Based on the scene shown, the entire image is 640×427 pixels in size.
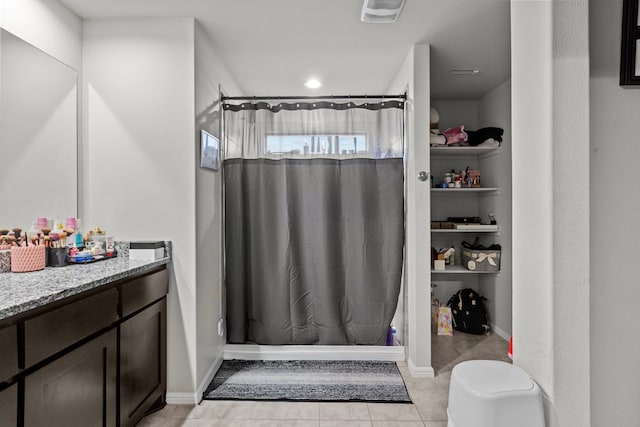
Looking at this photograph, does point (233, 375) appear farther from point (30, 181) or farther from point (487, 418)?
point (487, 418)

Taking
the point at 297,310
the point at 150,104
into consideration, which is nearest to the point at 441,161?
the point at 297,310

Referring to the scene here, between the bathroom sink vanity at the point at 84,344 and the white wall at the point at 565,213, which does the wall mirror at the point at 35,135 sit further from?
the white wall at the point at 565,213

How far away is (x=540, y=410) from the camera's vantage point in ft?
3.57

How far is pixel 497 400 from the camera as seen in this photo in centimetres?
107

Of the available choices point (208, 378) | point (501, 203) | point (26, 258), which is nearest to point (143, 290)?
point (26, 258)

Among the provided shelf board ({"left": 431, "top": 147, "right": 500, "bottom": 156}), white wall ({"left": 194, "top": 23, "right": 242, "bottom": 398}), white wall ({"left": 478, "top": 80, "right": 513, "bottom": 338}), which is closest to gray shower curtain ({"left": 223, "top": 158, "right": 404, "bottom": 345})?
white wall ({"left": 194, "top": 23, "right": 242, "bottom": 398})

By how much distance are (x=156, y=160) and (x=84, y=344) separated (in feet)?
3.98

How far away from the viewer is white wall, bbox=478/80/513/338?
346cm

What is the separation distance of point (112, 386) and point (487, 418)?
64.6 inches

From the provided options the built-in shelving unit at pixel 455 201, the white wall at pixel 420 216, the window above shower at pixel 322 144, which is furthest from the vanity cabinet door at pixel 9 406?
the built-in shelving unit at pixel 455 201

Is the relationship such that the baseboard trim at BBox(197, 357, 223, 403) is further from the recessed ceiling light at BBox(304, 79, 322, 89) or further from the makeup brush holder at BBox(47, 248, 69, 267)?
the recessed ceiling light at BBox(304, 79, 322, 89)

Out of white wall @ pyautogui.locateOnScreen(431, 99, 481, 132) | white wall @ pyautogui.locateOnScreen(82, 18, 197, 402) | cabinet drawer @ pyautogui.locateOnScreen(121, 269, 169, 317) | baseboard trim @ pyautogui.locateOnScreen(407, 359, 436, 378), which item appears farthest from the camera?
white wall @ pyautogui.locateOnScreen(431, 99, 481, 132)

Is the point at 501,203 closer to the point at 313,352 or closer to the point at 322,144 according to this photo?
the point at 322,144

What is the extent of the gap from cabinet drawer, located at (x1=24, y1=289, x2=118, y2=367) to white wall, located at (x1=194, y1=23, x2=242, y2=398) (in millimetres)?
743
